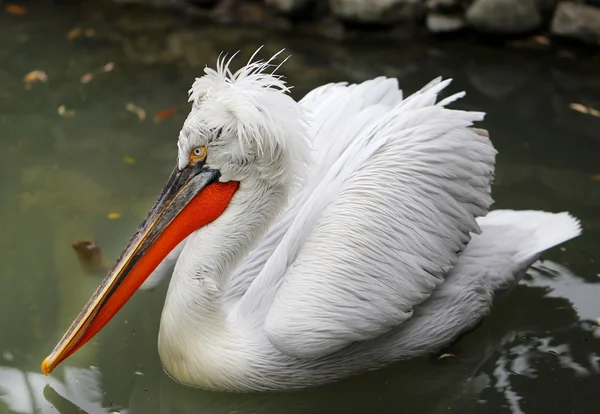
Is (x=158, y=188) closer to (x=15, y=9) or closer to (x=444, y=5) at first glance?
(x=444, y=5)

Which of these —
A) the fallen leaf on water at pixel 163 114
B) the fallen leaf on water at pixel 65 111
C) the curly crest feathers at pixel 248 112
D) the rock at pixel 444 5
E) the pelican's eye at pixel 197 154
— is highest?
the curly crest feathers at pixel 248 112

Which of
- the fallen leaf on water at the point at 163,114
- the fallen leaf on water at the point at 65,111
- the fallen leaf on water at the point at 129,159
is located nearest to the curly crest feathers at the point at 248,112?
the fallen leaf on water at the point at 129,159

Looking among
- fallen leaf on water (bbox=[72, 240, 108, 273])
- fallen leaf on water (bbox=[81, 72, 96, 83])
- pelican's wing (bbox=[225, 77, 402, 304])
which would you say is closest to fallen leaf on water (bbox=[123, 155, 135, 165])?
fallen leaf on water (bbox=[72, 240, 108, 273])

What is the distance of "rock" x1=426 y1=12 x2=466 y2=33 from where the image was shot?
672 centimetres

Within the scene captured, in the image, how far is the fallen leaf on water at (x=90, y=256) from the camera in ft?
14.1

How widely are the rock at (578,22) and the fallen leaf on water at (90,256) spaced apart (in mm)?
3934

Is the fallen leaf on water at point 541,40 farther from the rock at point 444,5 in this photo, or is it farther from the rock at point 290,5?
the rock at point 290,5

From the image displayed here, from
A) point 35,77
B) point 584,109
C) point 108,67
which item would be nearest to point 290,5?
point 108,67

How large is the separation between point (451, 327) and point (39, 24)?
16.4 feet

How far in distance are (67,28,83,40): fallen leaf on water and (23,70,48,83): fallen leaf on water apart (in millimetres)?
700

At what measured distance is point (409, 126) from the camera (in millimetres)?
3580

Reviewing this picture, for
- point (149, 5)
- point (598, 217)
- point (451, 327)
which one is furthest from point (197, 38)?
point (451, 327)

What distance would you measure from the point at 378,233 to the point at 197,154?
2.49 ft

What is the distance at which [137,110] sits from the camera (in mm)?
5809
